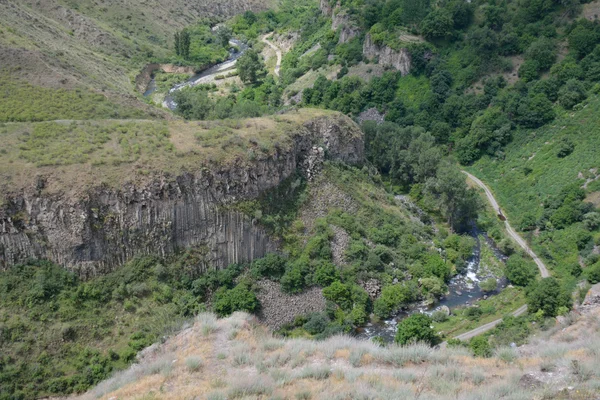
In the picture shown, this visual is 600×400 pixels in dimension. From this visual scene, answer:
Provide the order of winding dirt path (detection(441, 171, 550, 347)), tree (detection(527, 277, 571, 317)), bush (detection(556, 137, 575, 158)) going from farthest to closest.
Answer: bush (detection(556, 137, 575, 158)) → winding dirt path (detection(441, 171, 550, 347)) → tree (detection(527, 277, 571, 317))

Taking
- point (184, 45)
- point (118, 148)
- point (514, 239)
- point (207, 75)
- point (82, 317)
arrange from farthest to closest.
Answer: point (184, 45)
point (207, 75)
point (514, 239)
point (118, 148)
point (82, 317)

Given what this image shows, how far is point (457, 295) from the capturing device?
4788 cm

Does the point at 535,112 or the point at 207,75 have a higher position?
the point at 207,75

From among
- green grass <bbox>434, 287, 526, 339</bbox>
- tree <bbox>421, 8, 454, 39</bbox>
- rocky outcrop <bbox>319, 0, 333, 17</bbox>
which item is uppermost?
rocky outcrop <bbox>319, 0, 333, 17</bbox>

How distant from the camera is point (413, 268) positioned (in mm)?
48781

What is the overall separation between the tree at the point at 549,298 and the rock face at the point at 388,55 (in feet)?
173

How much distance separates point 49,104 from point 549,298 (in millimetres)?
54340

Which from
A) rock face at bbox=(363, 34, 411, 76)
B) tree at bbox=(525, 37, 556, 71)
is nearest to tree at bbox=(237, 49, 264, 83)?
rock face at bbox=(363, 34, 411, 76)

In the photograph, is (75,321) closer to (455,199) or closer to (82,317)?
(82,317)

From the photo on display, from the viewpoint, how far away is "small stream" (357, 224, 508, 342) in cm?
4250

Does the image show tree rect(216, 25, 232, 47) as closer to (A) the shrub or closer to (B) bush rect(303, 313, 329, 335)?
(B) bush rect(303, 313, 329, 335)

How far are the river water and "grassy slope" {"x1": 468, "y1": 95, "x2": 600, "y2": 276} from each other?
182 ft

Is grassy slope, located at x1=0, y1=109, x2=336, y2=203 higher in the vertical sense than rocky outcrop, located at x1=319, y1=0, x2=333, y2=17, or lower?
lower

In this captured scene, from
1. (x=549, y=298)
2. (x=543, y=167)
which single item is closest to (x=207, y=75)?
(x=543, y=167)
